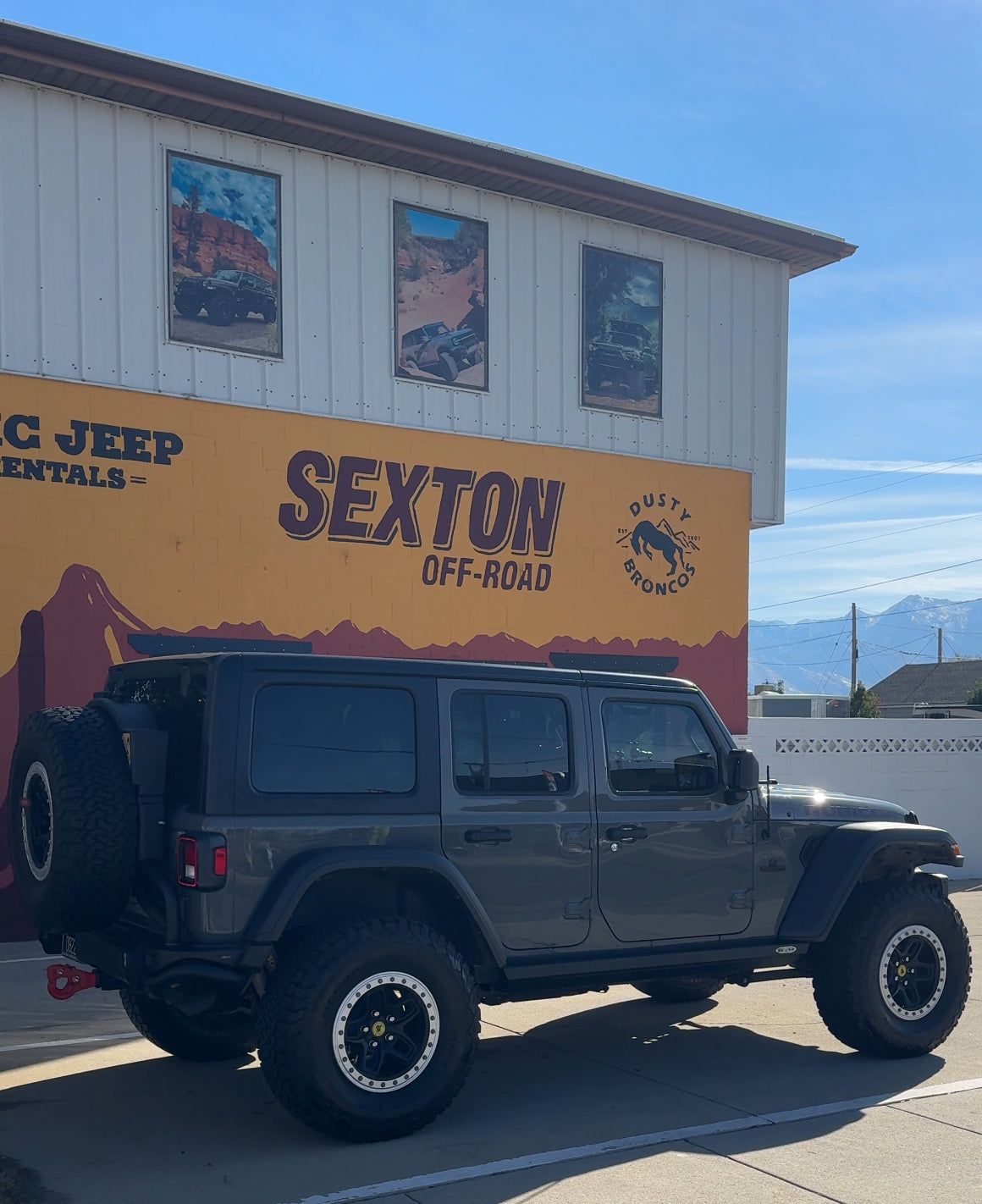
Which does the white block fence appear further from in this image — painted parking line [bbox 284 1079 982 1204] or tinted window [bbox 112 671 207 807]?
tinted window [bbox 112 671 207 807]

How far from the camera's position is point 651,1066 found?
699cm

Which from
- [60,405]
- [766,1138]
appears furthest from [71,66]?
[766,1138]

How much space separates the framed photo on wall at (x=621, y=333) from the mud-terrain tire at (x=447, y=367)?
163cm

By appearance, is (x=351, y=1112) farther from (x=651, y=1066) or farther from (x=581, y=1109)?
(x=651, y=1066)

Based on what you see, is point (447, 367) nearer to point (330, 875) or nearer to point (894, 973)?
point (894, 973)

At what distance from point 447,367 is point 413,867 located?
27.5ft

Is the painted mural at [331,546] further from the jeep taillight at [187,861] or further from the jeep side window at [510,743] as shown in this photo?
the jeep taillight at [187,861]

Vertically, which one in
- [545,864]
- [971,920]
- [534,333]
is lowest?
[971,920]

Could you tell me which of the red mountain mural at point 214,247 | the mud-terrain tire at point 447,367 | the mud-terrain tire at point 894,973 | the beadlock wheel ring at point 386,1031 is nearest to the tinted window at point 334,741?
the beadlock wheel ring at point 386,1031

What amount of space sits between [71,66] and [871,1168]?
1016cm

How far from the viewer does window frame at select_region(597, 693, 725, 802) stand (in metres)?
6.59

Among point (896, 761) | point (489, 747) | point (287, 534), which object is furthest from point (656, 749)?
point (896, 761)

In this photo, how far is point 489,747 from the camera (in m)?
6.32

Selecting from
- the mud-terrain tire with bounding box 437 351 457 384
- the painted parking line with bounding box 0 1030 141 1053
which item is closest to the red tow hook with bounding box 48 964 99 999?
the painted parking line with bounding box 0 1030 141 1053
